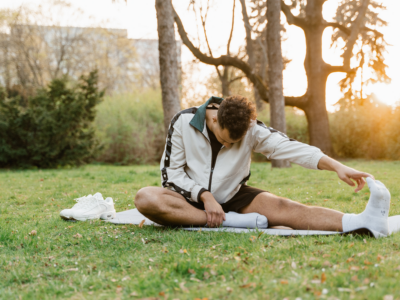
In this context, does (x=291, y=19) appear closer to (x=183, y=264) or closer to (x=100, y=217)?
(x=100, y=217)

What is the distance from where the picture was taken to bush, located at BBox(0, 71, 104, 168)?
42.3 ft

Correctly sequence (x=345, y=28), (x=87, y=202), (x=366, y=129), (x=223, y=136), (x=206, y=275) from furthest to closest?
(x=366, y=129)
(x=345, y=28)
(x=87, y=202)
(x=223, y=136)
(x=206, y=275)

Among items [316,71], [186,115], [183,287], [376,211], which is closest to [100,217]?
[186,115]

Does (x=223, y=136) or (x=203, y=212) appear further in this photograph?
(x=203, y=212)

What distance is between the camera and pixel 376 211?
2693 mm

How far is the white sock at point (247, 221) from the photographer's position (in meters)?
3.23

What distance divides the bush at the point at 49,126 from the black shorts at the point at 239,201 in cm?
1061

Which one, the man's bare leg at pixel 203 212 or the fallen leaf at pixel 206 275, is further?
the man's bare leg at pixel 203 212

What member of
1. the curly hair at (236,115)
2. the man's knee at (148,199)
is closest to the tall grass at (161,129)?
the man's knee at (148,199)

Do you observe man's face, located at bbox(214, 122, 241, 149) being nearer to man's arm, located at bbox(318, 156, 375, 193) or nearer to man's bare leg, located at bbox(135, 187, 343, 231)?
man's bare leg, located at bbox(135, 187, 343, 231)

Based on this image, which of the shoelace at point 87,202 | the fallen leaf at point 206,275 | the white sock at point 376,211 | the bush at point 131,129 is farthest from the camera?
the bush at point 131,129

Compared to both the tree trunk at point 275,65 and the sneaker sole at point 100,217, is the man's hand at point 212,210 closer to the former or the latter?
the sneaker sole at point 100,217

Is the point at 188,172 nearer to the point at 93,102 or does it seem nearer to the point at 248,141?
the point at 248,141

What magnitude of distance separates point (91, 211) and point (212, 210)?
152 cm
